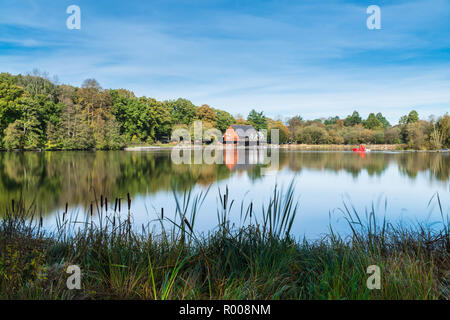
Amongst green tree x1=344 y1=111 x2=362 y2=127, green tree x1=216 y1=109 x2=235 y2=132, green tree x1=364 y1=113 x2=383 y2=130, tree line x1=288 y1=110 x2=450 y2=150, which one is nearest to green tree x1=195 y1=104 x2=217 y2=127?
green tree x1=216 y1=109 x2=235 y2=132

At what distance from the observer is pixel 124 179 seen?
1553 centimetres

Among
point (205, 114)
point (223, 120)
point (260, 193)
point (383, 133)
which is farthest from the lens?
point (223, 120)

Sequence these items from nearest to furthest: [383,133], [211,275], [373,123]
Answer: [211,275] → [383,133] → [373,123]

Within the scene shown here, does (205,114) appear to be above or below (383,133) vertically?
above

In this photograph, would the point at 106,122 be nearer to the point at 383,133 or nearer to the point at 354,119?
the point at 383,133

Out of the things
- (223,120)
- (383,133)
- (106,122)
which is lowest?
(383,133)

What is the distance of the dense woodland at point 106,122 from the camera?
3547 centimetres

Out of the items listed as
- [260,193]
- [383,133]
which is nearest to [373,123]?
[383,133]

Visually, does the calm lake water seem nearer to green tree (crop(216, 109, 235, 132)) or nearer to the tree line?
the tree line

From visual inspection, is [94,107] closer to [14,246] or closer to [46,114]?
[46,114]

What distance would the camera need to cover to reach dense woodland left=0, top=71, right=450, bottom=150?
116 ft

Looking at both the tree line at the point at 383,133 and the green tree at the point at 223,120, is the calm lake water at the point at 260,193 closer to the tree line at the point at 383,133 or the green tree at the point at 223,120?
the tree line at the point at 383,133

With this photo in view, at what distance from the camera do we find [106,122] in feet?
149
